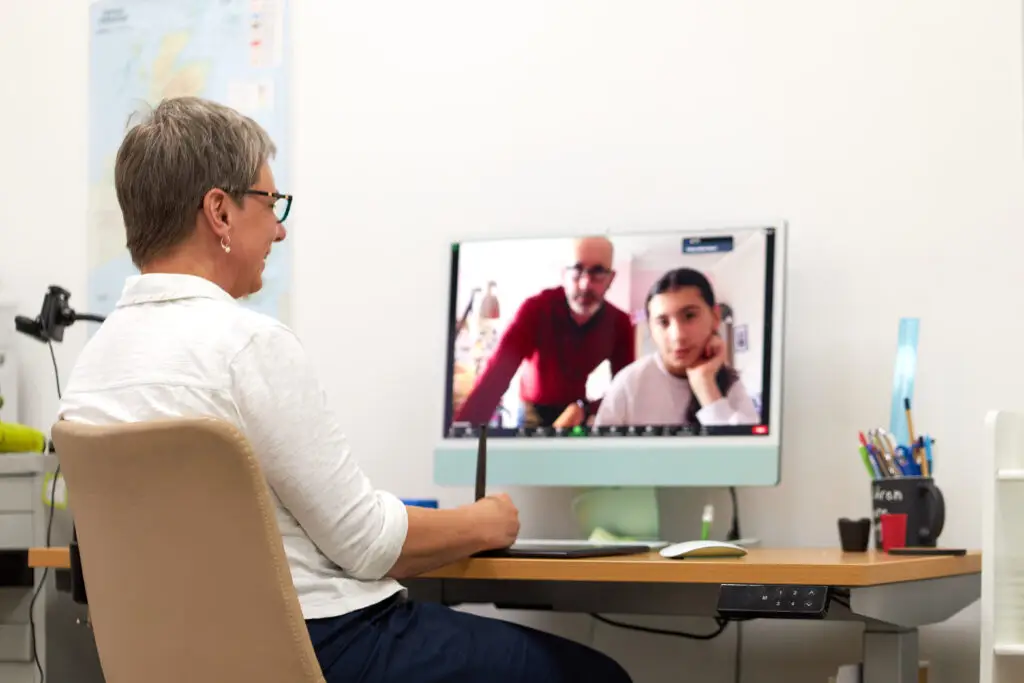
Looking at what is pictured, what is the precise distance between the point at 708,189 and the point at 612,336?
18.0 inches

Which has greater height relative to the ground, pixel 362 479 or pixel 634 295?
pixel 634 295

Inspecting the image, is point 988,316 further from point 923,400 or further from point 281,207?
point 281,207

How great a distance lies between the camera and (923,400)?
2.33 m

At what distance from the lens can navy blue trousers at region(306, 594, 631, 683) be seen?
150cm

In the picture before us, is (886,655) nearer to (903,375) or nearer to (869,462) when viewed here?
(869,462)

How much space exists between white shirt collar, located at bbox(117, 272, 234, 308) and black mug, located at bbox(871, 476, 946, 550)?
1109mm

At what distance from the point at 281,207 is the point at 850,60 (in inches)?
43.7

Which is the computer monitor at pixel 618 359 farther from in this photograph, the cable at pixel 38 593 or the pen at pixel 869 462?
the cable at pixel 38 593

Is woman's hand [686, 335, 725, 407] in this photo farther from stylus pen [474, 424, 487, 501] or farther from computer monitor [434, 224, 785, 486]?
stylus pen [474, 424, 487, 501]

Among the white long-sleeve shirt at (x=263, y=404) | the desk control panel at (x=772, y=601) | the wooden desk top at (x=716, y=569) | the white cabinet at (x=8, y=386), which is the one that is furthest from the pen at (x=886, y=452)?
the white cabinet at (x=8, y=386)

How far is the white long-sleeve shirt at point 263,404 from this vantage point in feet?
4.72

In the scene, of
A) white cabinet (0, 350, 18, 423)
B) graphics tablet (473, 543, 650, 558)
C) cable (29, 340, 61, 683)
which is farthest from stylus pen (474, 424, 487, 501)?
white cabinet (0, 350, 18, 423)

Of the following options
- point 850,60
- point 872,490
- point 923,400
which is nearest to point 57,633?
point 872,490

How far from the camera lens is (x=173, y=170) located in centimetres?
160
